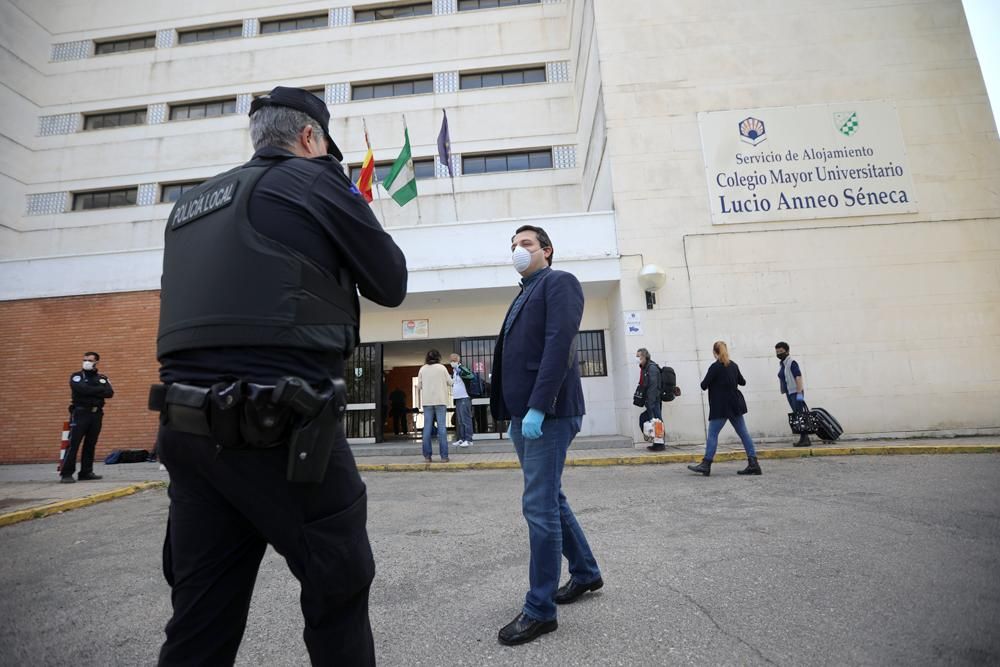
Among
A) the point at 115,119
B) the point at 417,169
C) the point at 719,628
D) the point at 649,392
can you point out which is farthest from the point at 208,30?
the point at 719,628

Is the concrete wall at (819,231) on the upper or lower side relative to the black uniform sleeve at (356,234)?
upper

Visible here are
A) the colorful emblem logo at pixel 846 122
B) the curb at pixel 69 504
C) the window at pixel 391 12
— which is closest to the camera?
the curb at pixel 69 504

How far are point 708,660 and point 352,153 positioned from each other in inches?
627

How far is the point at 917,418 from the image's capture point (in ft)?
29.2

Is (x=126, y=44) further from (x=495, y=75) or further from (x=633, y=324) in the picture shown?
(x=633, y=324)

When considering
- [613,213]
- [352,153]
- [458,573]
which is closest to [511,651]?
[458,573]

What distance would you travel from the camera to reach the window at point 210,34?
1691cm

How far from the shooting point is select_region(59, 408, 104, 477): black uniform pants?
7.19m

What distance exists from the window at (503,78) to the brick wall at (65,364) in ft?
36.5

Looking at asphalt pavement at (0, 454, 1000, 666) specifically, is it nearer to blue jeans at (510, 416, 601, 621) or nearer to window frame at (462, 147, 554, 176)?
blue jeans at (510, 416, 601, 621)

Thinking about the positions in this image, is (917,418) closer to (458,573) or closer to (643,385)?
(643,385)

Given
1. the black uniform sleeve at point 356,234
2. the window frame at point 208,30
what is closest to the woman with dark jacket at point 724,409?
the black uniform sleeve at point 356,234

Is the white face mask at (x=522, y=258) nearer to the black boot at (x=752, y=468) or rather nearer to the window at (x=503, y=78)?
the black boot at (x=752, y=468)

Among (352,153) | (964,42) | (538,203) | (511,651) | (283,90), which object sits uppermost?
(352,153)
